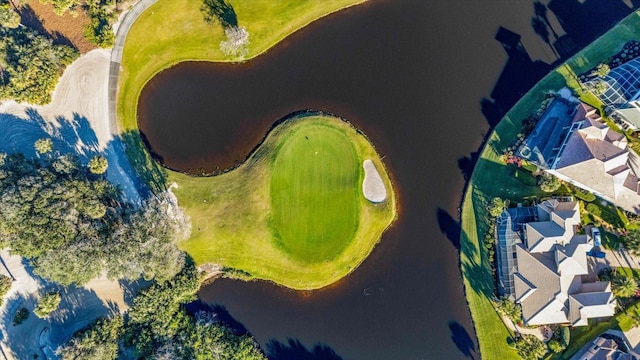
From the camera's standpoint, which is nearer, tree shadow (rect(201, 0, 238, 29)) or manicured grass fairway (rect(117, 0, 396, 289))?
manicured grass fairway (rect(117, 0, 396, 289))

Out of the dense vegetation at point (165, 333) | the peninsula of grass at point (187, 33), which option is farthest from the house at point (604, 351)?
the peninsula of grass at point (187, 33)

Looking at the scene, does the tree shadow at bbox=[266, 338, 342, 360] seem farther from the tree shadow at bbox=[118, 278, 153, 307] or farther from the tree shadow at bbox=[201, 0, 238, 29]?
the tree shadow at bbox=[201, 0, 238, 29]

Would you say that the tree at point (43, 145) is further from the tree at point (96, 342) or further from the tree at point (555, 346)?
the tree at point (555, 346)

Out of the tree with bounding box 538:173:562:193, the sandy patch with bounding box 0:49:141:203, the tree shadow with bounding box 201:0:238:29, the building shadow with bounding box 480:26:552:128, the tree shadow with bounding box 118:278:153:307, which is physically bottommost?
the tree with bounding box 538:173:562:193

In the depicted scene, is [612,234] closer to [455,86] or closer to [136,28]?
[455,86]

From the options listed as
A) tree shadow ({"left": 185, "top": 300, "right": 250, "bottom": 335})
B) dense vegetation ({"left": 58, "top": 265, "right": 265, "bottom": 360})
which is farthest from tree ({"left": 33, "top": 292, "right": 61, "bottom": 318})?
tree shadow ({"left": 185, "top": 300, "right": 250, "bottom": 335})

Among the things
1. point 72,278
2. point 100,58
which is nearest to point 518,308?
point 72,278

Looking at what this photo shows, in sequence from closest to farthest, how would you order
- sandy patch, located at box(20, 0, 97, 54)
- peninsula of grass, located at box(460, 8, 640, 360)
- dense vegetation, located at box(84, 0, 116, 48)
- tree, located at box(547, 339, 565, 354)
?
tree, located at box(547, 339, 565, 354) < dense vegetation, located at box(84, 0, 116, 48) < peninsula of grass, located at box(460, 8, 640, 360) < sandy patch, located at box(20, 0, 97, 54)
